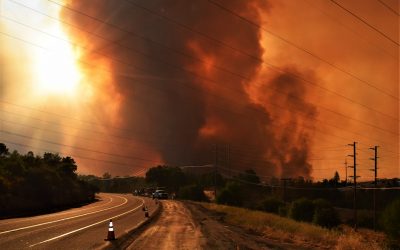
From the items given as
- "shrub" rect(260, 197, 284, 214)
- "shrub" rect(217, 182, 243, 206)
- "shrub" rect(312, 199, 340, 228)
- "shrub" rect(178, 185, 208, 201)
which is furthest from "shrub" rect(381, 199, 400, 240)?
"shrub" rect(178, 185, 208, 201)

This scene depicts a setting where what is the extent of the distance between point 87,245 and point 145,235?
20.9ft

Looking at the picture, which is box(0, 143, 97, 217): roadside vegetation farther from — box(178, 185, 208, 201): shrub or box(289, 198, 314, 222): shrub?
box(178, 185, 208, 201): shrub

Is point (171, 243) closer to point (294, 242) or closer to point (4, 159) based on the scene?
point (294, 242)

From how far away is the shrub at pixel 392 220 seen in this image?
2214 inches

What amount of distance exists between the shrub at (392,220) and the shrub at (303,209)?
51.2 metres

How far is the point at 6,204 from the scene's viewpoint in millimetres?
44406

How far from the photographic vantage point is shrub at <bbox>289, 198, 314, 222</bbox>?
115444 mm

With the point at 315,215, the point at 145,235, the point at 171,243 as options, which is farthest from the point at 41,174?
the point at 315,215

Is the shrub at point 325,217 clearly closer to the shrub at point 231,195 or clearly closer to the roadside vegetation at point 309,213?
the roadside vegetation at point 309,213

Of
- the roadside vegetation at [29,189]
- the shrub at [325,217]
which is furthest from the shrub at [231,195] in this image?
the roadside vegetation at [29,189]

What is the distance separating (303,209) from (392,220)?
59123 mm

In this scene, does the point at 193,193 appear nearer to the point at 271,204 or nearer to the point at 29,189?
the point at 271,204

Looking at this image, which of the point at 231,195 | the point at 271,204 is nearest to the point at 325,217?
the point at 271,204

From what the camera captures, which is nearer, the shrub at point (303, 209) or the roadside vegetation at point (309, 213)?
the roadside vegetation at point (309, 213)
